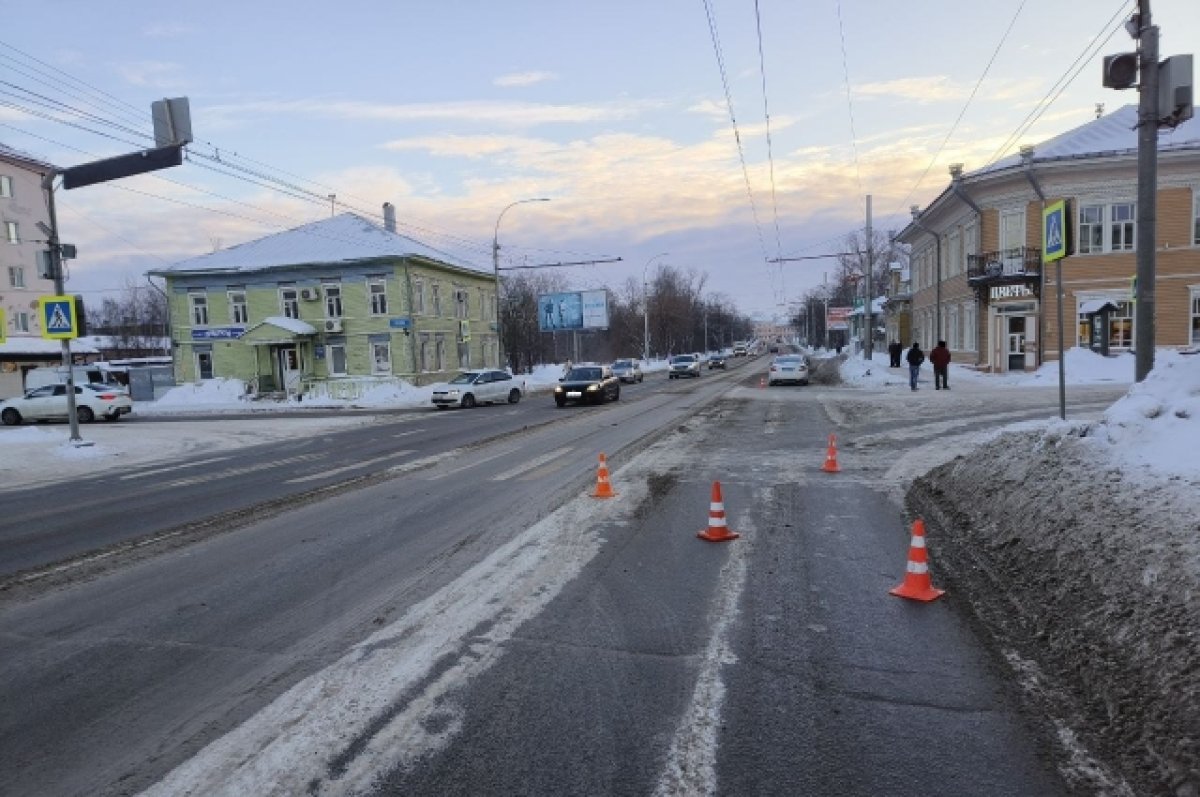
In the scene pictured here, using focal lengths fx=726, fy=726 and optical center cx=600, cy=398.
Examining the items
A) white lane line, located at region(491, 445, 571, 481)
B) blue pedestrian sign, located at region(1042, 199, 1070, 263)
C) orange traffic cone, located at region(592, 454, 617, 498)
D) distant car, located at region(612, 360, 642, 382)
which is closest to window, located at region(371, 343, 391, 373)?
distant car, located at region(612, 360, 642, 382)

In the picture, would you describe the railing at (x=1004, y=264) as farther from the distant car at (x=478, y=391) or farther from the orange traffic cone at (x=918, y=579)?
the orange traffic cone at (x=918, y=579)

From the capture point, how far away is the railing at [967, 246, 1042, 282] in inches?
1204

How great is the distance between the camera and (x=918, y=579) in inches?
207

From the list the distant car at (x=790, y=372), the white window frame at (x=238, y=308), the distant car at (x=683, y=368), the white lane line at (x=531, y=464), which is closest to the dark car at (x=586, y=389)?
the distant car at (x=790, y=372)

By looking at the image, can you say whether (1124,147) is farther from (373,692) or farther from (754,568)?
(373,692)

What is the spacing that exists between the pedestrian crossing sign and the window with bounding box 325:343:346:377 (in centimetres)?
2506

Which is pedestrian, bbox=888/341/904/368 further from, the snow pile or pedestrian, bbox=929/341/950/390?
the snow pile

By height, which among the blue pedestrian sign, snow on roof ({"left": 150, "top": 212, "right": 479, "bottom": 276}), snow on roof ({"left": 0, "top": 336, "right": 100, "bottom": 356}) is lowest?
the blue pedestrian sign

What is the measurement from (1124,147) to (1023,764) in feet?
115

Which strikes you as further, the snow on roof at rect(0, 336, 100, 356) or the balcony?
the snow on roof at rect(0, 336, 100, 356)

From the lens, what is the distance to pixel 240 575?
6.31 metres

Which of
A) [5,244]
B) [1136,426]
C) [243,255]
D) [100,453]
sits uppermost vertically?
[5,244]

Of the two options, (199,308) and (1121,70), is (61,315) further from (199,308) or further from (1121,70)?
(199,308)

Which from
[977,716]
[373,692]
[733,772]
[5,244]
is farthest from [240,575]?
[5,244]
